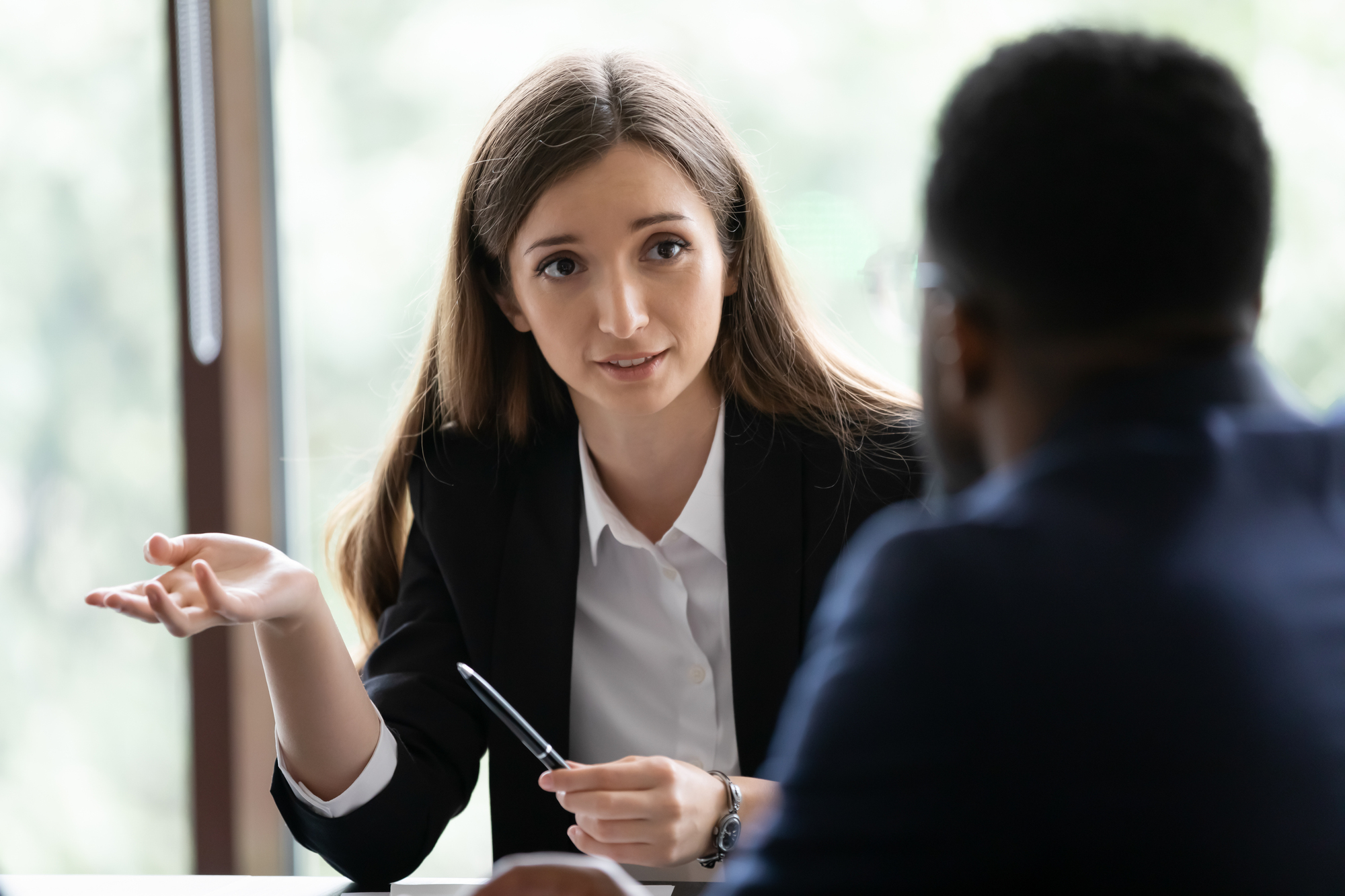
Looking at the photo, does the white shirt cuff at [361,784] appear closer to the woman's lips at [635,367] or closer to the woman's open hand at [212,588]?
the woman's open hand at [212,588]

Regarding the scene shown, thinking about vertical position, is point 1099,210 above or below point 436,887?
above

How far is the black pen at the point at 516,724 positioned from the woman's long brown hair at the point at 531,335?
1.57ft

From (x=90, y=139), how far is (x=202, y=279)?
37 cm

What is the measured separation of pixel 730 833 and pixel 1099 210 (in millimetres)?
786

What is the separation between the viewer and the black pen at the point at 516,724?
113cm

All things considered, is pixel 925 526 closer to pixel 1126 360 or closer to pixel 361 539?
pixel 1126 360

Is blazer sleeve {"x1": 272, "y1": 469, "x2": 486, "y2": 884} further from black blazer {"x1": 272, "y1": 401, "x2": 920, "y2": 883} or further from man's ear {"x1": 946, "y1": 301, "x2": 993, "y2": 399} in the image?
man's ear {"x1": 946, "y1": 301, "x2": 993, "y2": 399}

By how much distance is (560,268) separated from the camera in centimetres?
139

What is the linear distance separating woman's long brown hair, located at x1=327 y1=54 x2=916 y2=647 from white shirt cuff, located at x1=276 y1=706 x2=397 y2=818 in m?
0.35

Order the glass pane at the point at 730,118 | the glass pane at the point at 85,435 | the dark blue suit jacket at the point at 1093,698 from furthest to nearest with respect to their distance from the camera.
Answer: the glass pane at the point at 85,435 < the glass pane at the point at 730,118 < the dark blue suit jacket at the point at 1093,698

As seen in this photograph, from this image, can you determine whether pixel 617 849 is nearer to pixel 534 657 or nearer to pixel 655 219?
pixel 534 657

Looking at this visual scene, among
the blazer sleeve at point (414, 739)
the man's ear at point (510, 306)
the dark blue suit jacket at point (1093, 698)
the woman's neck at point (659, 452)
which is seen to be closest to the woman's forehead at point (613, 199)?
the man's ear at point (510, 306)

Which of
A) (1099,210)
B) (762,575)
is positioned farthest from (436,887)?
(1099,210)

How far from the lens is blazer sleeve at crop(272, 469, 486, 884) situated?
1236 mm
